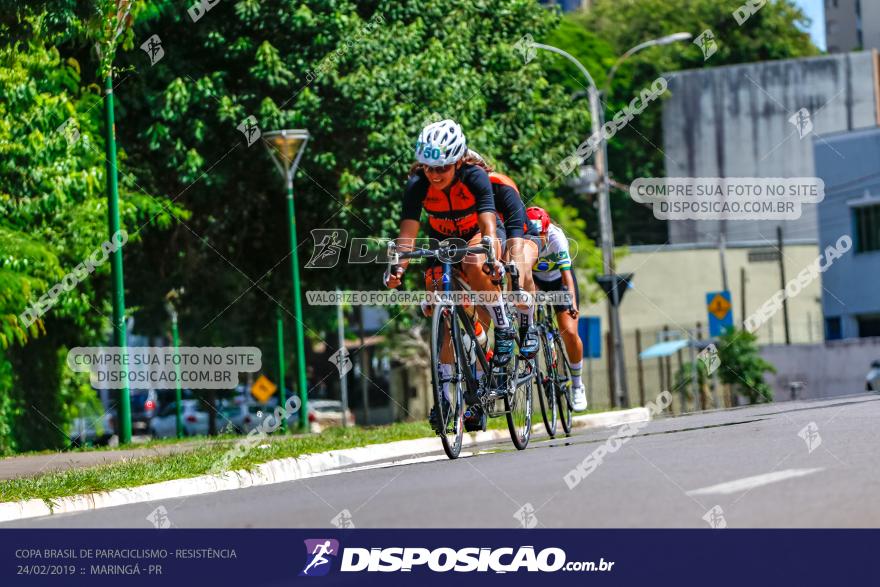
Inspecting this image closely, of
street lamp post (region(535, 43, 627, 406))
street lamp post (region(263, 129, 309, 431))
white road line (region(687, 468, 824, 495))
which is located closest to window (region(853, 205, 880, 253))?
street lamp post (region(535, 43, 627, 406))

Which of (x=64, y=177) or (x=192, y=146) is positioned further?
(x=192, y=146)

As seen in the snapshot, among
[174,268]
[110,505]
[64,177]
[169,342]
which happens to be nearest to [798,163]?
[169,342]

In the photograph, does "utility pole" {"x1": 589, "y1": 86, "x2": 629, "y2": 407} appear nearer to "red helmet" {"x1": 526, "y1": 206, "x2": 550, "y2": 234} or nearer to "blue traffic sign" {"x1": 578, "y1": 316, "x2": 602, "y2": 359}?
"blue traffic sign" {"x1": 578, "y1": 316, "x2": 602, "y2": 359}

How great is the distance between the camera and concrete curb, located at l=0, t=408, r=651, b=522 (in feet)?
34.0

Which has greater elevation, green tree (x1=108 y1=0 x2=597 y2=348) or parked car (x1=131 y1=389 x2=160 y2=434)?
green tree (x1=108 y1=0 x2=597 y2=348)

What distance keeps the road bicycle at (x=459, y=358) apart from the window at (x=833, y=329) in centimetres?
3720

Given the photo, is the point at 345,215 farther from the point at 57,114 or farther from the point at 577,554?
the point at 577,554

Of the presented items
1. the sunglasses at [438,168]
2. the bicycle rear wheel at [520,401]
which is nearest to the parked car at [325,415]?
the bicycle rear wheel at [520,401]

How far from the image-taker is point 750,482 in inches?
299

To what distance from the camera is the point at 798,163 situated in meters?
60.2

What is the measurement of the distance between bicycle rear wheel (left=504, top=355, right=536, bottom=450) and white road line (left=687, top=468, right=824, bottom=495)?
3.47 meters

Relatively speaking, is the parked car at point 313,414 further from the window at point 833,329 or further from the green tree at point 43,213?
the green tree at point 43,213

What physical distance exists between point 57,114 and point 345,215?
6711mm

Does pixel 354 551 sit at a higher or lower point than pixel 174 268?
lower
